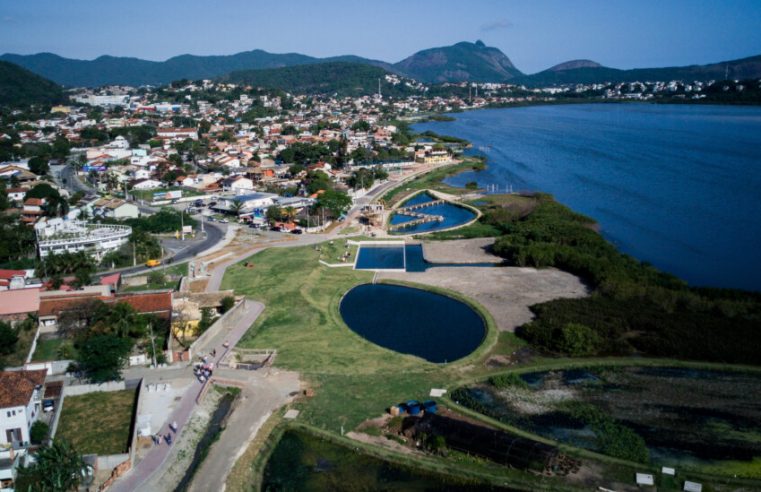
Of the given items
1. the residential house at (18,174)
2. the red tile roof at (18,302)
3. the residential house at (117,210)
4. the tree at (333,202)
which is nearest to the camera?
the red tile roof at (18,302)

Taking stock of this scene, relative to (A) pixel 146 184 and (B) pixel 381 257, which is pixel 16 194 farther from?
(B) pixel 381 257

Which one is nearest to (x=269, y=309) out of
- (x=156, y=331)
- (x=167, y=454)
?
(x=156, y=331)

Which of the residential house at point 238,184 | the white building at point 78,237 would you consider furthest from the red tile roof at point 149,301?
the residential house at point 238,184

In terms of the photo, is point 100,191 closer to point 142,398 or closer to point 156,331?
point 156,331

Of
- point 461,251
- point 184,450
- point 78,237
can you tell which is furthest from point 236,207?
point 184,450

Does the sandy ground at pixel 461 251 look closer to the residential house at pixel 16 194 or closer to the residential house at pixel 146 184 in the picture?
the residential house at pixel 146 184

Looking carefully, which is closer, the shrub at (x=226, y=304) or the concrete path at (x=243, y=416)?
the concrete path at (x=243, y=416)

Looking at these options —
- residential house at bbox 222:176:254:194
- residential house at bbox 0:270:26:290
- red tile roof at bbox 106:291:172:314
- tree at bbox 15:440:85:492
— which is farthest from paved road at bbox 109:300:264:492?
residential house at bbox 222:176:254:194
